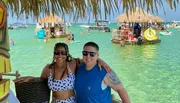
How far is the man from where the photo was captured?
1.23 metres

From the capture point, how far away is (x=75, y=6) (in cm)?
161

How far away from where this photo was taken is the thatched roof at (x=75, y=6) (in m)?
1.39

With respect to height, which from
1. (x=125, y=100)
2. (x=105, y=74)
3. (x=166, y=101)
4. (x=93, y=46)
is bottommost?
(x=166, y=101)

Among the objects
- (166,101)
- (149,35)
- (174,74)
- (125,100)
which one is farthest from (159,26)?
(125,100)

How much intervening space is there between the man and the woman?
5 centimetres

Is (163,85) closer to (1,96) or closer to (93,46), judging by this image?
(93,46)

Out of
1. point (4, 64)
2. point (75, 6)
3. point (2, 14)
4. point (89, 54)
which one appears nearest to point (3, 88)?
point (4, 64)

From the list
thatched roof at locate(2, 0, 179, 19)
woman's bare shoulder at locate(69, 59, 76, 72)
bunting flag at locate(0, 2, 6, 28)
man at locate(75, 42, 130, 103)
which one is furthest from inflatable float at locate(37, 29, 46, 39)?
bunting flag at locate(0, 2, 6, 28)

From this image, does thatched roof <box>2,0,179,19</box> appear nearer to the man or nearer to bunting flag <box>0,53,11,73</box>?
the man

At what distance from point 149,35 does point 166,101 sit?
10.0m

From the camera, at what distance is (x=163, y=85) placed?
6.14 m

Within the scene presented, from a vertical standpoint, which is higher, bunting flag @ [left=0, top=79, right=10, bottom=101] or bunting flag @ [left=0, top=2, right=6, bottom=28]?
bunting flag @ [left=0, top=2, right=6, bottom=28]

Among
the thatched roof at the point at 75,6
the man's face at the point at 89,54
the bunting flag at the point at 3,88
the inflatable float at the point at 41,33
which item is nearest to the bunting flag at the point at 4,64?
the bunting flag at the point at 3,88

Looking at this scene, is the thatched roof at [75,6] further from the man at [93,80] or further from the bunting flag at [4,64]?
the bunting flag at [4,64]
